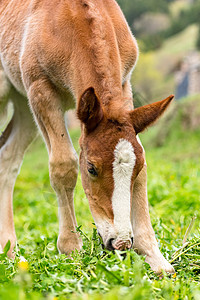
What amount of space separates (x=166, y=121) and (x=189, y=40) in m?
35.5

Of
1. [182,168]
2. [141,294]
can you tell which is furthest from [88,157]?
[182,168]

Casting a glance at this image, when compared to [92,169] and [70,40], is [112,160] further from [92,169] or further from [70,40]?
[70,40]

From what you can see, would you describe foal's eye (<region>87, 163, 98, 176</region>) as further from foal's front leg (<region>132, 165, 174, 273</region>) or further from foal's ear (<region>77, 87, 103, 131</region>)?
foal's front leg (<region>132, 165, 174, 273</region>)

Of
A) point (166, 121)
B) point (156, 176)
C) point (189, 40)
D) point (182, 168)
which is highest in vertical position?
point (156, 176)

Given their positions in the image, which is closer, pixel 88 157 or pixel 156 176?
pixel 88 157

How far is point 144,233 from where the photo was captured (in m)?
3.77

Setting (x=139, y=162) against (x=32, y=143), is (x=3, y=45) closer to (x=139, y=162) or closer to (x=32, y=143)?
(x=32, y=143)

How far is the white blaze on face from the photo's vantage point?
3176mm

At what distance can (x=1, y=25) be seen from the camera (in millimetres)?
4754

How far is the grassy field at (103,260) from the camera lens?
8.25 feet

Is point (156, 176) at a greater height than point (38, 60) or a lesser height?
lesser

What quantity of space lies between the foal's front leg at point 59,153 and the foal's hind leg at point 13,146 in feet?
3.75

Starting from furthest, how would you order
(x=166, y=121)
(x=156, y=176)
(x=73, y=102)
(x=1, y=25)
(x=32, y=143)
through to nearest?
(x=166, y=121)
(x=156, y=176)
(x=32, y=143)
(x=1, y=25)
(x=73, y=102)

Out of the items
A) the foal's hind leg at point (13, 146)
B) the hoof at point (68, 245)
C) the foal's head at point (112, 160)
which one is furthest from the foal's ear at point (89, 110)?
the foal's hind leg at point (13, 146)
